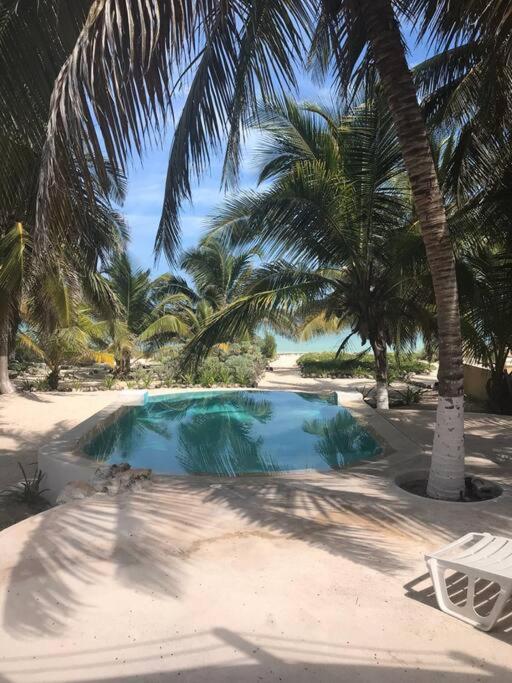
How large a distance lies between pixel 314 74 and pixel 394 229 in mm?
3643

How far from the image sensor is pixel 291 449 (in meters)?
8.05

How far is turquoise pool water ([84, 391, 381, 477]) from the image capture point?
23.4 feet

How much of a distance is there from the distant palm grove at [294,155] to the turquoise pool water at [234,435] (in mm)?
1767

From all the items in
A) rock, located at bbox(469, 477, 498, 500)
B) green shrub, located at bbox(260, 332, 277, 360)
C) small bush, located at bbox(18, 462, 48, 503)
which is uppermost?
green shrub, located at bbox(260, 332, 277, 360)

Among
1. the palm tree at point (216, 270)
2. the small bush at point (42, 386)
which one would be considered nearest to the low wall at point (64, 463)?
the small bush at point (42, 386)

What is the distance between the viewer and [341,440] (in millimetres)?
8453

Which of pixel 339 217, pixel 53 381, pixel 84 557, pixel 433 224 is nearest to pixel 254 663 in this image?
pixel 84 557

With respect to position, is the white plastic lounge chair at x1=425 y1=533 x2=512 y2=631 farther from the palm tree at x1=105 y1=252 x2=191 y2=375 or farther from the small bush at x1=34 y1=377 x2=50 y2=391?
the palm tree at x1=105 y1=252 x2=191 y2=375

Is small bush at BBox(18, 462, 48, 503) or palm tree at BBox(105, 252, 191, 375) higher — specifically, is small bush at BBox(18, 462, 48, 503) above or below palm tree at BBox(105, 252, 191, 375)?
below

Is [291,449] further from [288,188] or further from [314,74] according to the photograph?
[314,74]

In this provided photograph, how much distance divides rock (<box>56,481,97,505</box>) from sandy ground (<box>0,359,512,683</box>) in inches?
17.4

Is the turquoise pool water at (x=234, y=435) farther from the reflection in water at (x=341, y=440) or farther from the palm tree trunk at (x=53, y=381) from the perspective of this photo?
the palm tree trunk at (x=53, y=381)

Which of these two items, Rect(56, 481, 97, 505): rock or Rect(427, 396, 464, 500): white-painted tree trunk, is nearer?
Rect(427, 396, 464, 500): white-painted tree trunk

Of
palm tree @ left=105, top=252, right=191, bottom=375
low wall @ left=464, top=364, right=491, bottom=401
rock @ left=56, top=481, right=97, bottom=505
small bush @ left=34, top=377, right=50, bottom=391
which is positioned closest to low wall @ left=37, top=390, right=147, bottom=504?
rock @ left=56, top=481, right=97, bottom=505
